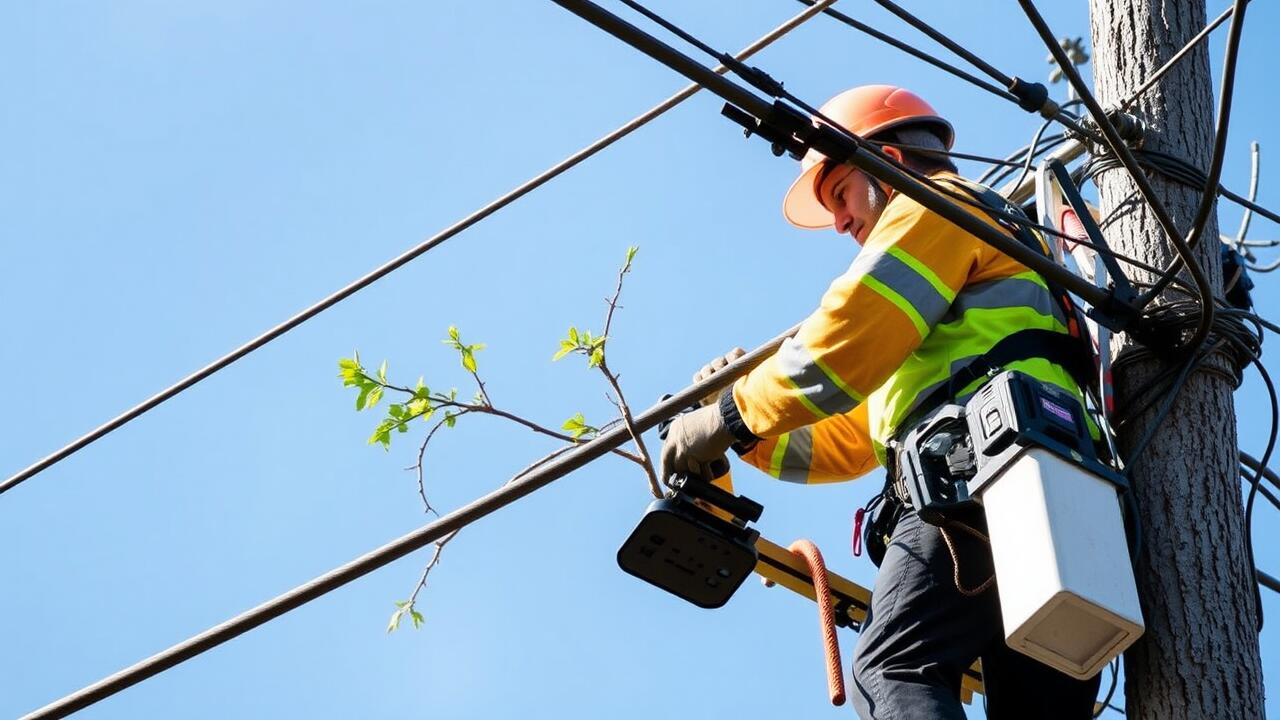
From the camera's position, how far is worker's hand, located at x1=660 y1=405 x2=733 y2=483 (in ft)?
13.3

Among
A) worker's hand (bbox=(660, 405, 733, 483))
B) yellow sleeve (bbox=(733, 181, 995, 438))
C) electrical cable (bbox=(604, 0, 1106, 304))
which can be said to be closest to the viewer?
electrical cable (bbox=(604, 0, 1106, 304))

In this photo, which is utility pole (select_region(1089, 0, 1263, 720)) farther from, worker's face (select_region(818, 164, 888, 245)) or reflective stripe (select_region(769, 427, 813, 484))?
reflective stripe (select_region(769, 427, 813, 484))

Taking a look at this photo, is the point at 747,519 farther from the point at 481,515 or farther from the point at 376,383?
the point at 376,383

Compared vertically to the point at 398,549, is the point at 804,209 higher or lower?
higher

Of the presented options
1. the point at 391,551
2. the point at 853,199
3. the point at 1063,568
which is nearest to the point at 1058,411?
the point at 1063,568

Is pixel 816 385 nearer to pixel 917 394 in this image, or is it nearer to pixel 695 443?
pixel 917 394

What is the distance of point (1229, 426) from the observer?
148 inches

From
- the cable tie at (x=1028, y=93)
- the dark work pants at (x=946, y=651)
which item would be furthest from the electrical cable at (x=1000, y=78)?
the dark work pants at (x=946, y=651)

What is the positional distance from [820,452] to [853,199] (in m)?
0.66

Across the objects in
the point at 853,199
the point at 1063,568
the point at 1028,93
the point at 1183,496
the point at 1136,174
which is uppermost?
the point at 853,199

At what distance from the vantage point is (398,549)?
399 centimetres

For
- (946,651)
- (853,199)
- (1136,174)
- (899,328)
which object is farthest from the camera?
(853,199)

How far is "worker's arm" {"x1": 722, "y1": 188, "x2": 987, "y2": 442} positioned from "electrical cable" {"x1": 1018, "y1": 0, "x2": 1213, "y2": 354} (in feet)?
1.39

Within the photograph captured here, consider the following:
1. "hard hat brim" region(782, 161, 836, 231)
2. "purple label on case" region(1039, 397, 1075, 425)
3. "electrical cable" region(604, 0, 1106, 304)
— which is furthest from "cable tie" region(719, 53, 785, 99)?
"hard hat brim" region(782, 161, 836, 231)
